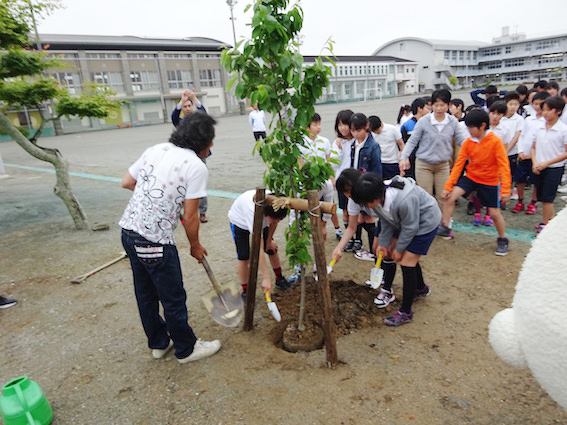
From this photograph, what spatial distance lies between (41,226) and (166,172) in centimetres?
550

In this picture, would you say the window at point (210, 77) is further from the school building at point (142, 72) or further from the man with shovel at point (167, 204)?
the man with shovel at point (167, 204)

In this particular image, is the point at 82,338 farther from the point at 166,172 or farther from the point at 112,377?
the point at 166,172

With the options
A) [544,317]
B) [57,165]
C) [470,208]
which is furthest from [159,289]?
[470,208]

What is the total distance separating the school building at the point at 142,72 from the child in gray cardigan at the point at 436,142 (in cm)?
3617

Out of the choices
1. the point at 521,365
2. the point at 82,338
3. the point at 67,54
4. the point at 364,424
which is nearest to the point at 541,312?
the point at 521,365

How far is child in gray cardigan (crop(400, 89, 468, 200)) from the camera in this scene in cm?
468

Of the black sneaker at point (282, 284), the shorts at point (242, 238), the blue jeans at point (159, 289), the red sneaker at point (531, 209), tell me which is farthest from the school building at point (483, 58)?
the blue jeans at point (159, 289)

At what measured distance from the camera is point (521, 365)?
1647mm

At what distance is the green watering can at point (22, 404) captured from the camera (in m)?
2.22

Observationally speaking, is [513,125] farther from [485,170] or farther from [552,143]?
[485,170]

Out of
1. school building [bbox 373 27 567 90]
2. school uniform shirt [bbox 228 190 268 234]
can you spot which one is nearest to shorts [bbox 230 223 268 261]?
school uniform shirt [bbox 228 190 268 234]

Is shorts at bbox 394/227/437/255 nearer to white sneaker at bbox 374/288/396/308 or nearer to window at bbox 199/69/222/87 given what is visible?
white sneaker at bbox 374/288/396/308

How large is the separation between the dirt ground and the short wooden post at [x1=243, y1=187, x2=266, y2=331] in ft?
0.47

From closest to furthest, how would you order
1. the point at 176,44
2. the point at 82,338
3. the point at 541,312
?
the point at 541,312 < the point at 82,338 < the point at 176,44
